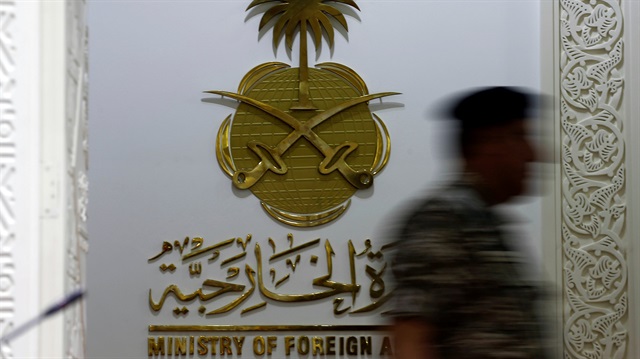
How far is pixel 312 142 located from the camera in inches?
138

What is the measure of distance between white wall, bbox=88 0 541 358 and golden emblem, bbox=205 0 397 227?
4cm

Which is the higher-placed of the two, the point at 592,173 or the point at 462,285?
the point at 592,173

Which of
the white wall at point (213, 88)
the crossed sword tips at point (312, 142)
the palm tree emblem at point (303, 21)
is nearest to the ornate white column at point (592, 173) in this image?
the white wall at point (213, 88)

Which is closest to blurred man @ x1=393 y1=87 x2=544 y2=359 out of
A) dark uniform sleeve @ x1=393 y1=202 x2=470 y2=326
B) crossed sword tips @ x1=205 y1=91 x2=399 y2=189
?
dark uniform sleeve @ x1=393 y1=202 x2=470 y2=326

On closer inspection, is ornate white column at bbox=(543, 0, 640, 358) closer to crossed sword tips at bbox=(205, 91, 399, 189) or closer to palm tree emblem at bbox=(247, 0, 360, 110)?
crossed sword tips at bbox=(205, 91, 399, 189)

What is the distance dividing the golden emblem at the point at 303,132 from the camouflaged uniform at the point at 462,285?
1.74 meters

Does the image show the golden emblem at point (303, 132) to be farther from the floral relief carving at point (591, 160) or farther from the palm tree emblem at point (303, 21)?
the floral relief carving at point (591, 160)

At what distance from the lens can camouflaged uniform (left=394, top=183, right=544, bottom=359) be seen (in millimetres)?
1716

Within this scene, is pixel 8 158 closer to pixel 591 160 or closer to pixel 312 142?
pixel 312 142

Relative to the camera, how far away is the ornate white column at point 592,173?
3.40 m

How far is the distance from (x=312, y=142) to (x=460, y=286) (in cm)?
184

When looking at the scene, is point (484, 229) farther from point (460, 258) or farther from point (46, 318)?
point (46, 318)

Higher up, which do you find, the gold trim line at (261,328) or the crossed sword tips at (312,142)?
the crossed sword tips at (312,142)

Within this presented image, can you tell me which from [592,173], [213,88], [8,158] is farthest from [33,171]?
[592,173]
